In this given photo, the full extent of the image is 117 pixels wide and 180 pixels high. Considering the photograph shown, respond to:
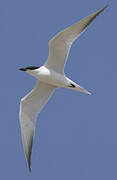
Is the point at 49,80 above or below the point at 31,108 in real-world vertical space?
above

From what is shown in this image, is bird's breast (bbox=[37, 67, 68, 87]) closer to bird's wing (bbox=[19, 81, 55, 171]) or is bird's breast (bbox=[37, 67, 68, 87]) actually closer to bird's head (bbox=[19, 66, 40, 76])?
bird's head (bbox=[19, 66, 40, 76])

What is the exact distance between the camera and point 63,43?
15.6 m

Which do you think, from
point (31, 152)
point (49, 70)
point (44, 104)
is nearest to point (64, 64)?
point (49, 70)

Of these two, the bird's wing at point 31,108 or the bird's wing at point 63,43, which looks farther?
the bird's wing at point 31,108

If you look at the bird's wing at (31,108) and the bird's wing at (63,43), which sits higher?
the bird's wing at (63,43)

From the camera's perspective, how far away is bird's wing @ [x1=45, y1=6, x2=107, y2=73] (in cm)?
1523

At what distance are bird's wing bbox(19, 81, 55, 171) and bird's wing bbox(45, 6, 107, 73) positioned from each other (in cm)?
100

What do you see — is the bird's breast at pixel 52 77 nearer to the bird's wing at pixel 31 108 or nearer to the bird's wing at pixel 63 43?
the bird's wing at pixel 63 43

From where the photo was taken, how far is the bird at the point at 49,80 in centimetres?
1536

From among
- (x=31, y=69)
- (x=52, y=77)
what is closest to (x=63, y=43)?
(x=52, y=77)

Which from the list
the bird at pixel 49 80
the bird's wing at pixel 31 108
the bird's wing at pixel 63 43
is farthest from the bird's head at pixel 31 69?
the bird's wing at pixel 31 108

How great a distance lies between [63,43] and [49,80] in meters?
1.29

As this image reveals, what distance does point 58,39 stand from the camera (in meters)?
15.5

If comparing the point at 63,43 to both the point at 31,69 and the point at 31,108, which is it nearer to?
the point at 31,69
